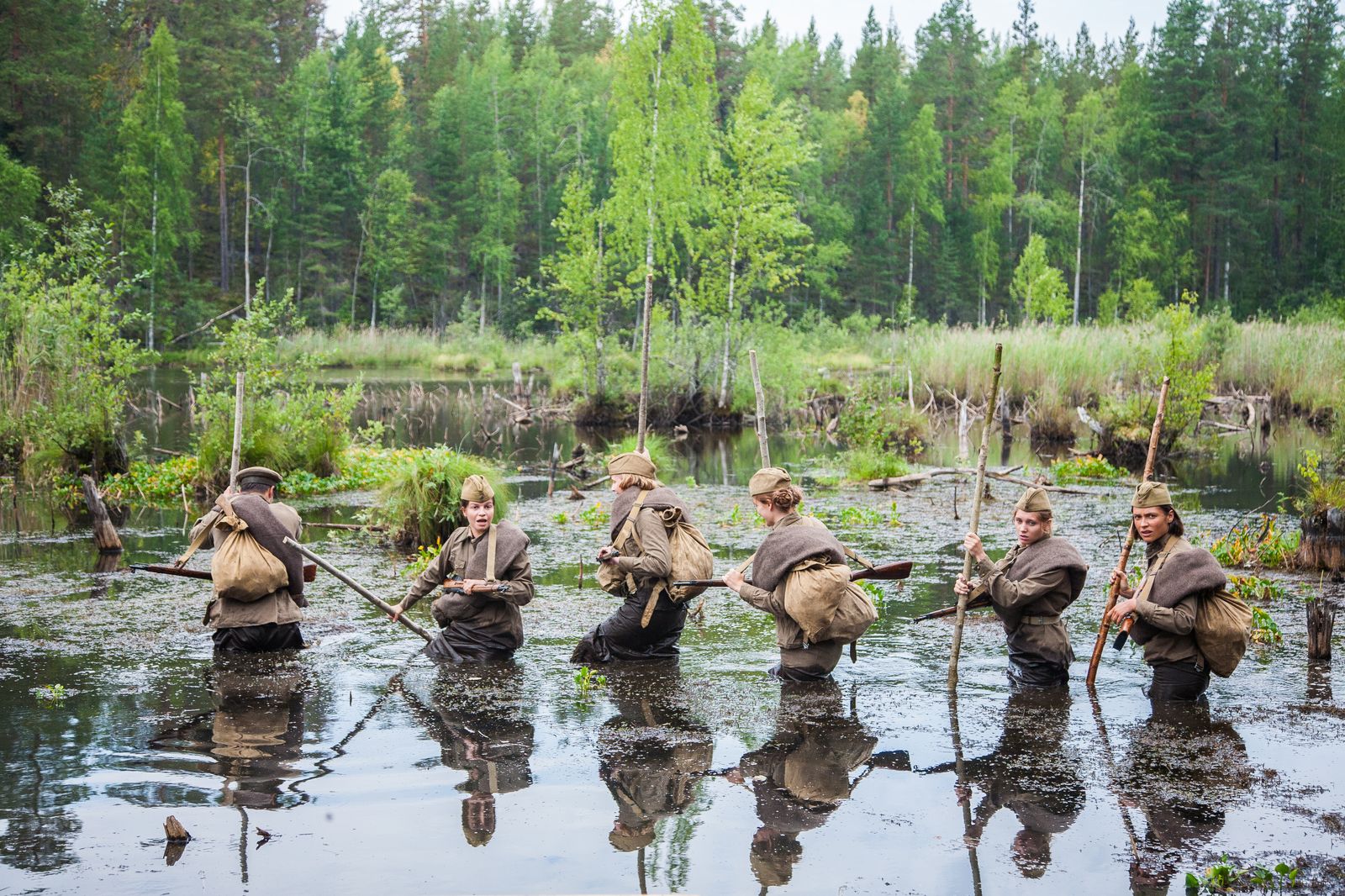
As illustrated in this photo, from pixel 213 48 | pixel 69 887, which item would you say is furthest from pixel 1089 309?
pixel 69 887

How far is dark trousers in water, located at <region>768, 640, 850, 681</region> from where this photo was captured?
8312 millimetres

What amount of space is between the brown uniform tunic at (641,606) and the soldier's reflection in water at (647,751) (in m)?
0.28

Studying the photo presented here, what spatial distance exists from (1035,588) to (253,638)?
579cm

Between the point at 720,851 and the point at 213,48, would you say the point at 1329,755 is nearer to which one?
the point at 720,851

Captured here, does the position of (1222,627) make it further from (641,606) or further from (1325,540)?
(1325,540)

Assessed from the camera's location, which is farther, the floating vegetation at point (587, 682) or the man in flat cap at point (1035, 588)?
the floating vegetation at point (587, 682)

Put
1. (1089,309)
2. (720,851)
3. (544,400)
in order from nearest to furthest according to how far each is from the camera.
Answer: (720,851) → (544,400) → (1089,309)

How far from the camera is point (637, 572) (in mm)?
8695

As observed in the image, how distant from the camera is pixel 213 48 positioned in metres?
60.6

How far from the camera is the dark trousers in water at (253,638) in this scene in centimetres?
920

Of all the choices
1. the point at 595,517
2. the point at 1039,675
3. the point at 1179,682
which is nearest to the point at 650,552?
the point at 1039,675

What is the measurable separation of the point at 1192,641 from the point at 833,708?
2365 mm

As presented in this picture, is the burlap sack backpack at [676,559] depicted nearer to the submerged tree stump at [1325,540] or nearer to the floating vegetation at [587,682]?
the floating vegetation at [587,682]

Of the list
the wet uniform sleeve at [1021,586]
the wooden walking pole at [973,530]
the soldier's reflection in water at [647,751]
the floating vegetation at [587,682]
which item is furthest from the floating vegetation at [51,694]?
the wet uniform sleeve at [1021,586]
